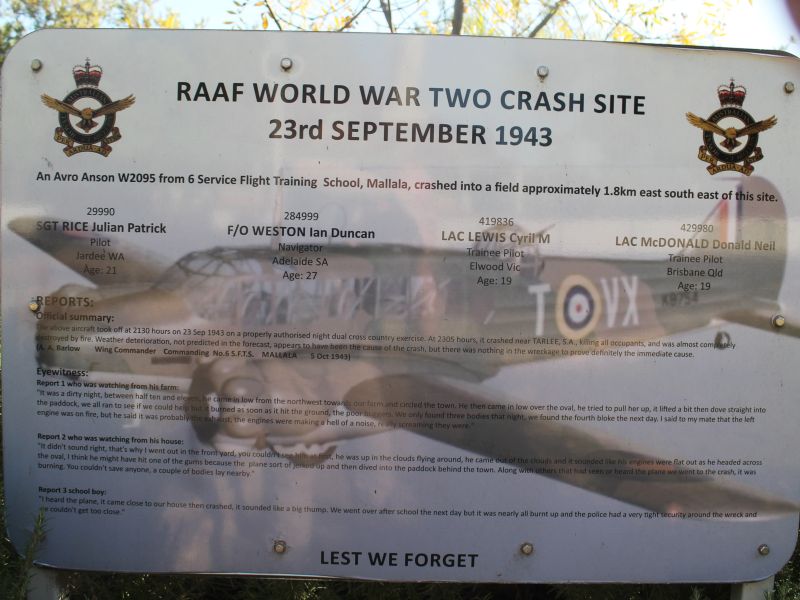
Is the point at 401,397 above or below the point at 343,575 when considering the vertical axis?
above

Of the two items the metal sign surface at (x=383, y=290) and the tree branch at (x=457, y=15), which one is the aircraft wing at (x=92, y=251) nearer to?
the metal sign surface at (x=383, y=290)

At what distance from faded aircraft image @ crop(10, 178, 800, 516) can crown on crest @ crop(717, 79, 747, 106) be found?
317 millimetres

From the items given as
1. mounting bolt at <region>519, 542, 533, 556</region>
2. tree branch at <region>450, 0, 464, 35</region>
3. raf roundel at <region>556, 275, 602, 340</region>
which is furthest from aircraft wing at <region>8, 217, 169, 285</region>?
tree branch at <region>450, 0, 464, 35</region>

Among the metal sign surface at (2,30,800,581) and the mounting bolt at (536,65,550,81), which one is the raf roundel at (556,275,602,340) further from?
Result: the mounting bolt at (536,65,550,81)

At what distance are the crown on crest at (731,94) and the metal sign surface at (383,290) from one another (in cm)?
1

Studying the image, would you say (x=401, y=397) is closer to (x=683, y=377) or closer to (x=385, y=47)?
(x=683, y=377)

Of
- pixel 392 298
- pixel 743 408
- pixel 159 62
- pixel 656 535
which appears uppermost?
pixel 159 62

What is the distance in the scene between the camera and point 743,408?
2441mm

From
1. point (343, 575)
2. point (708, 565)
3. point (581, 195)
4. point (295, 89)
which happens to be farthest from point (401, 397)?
point (708, 565)

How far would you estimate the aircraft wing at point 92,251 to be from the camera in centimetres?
235

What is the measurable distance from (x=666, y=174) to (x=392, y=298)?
3.51ft

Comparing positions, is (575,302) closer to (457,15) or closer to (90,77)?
(90,77)

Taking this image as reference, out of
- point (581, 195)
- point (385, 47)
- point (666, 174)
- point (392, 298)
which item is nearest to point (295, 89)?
point (385, 47)

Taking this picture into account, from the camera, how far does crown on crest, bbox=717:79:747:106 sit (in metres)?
2.40
